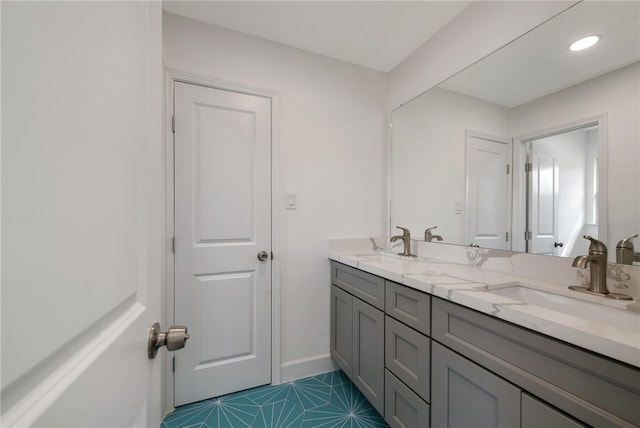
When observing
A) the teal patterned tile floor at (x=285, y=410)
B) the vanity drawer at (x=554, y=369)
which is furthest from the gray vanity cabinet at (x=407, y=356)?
the teal patterned tile floor at (x=285, y=410)

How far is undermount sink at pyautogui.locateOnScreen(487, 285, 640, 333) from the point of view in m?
0.80

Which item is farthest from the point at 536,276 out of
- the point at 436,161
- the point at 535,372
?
the point at 436,161

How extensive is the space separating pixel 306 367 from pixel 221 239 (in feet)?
3.65

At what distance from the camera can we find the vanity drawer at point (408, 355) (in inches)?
42.4

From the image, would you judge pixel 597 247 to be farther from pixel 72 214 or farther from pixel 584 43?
pixel 72 214

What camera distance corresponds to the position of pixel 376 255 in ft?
6.43

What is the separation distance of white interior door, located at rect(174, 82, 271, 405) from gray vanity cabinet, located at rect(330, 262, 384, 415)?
49cm

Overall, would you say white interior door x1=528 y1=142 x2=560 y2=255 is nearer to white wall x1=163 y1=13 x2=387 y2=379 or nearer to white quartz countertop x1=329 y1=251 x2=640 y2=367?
white quartz countertop x1=329 y1=251 x2=640 y2=367

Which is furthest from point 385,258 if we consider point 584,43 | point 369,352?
point 584,43

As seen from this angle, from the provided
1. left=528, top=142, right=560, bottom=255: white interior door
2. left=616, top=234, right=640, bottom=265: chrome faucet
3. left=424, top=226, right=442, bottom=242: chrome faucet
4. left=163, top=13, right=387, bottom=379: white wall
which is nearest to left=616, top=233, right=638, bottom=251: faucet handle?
left=616, top=234, right=640, bottom=265: chrome faucet

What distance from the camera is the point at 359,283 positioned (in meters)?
1.59

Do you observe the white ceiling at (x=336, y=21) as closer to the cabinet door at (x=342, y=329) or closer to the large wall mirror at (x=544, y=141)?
the large wall mirror at (x=544, y=141)

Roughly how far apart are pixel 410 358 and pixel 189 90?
6.32ft

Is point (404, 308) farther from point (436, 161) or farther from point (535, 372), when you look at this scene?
point (436, 161)
